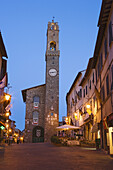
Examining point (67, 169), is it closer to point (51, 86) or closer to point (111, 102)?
point (111, 102)

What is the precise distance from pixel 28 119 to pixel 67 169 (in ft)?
148

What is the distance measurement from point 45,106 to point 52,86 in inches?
198

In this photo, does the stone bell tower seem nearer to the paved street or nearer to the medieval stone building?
the medieval stone building

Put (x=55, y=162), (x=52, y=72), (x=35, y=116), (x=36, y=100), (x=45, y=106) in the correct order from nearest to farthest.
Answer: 1. (x=55, y=162)
2. (x=45, y=106)
3. (x=35, y=116)
4. (x=36, y=100)
5. (x=52, y=72)

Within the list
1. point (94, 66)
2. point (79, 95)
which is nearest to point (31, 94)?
point (79, 95)

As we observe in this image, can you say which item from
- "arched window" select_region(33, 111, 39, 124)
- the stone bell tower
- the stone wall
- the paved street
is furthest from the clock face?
the paved street

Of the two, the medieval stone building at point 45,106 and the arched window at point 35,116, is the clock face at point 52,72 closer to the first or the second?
the medieval stone building at point 45,106

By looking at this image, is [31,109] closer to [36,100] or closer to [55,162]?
[36,100]

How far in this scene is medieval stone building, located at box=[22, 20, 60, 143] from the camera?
50.5m

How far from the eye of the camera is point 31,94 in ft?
175

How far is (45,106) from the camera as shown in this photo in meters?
51.5

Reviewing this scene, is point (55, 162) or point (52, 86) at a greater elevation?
point (52, 86)

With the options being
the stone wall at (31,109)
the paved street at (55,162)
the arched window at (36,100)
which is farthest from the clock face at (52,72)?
the paved street at (55,162)

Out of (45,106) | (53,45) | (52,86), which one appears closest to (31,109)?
(45,106)
